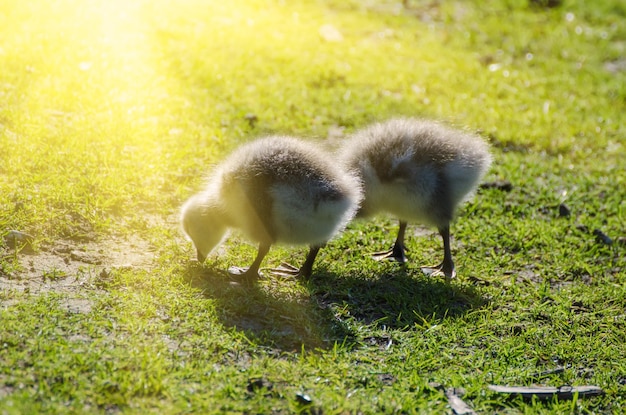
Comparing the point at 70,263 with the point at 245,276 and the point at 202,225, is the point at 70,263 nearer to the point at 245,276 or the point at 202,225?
the point at 202,225

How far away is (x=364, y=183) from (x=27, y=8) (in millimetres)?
6249

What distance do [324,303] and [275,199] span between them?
2.74 feet

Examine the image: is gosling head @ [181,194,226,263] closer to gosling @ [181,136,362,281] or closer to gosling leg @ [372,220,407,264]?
gosling @ [181,136,362,281]

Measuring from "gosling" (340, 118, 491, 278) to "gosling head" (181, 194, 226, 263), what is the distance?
46.3 inches

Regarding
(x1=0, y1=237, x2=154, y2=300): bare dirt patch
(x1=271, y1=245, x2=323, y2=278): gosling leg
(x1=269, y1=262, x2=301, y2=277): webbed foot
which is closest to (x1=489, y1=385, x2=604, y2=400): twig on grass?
(x1=271, y1=245, x2=323, y2=278): gosling leg

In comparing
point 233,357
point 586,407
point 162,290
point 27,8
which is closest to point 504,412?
point 586,407

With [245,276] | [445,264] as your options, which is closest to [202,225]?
[245,276]

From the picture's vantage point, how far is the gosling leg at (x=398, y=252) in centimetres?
638

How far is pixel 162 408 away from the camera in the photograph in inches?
154

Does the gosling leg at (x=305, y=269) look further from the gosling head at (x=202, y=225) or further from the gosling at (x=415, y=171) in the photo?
the gosling at (x=415, y=171)

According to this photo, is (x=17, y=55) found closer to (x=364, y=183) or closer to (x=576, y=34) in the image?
(x=364, y=183)

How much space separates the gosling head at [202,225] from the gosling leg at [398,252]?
1.41 metres

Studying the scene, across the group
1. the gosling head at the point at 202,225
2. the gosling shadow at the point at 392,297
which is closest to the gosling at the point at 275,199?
the gosling head at the point at 202,225

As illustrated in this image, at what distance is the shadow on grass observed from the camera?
4.95 m
